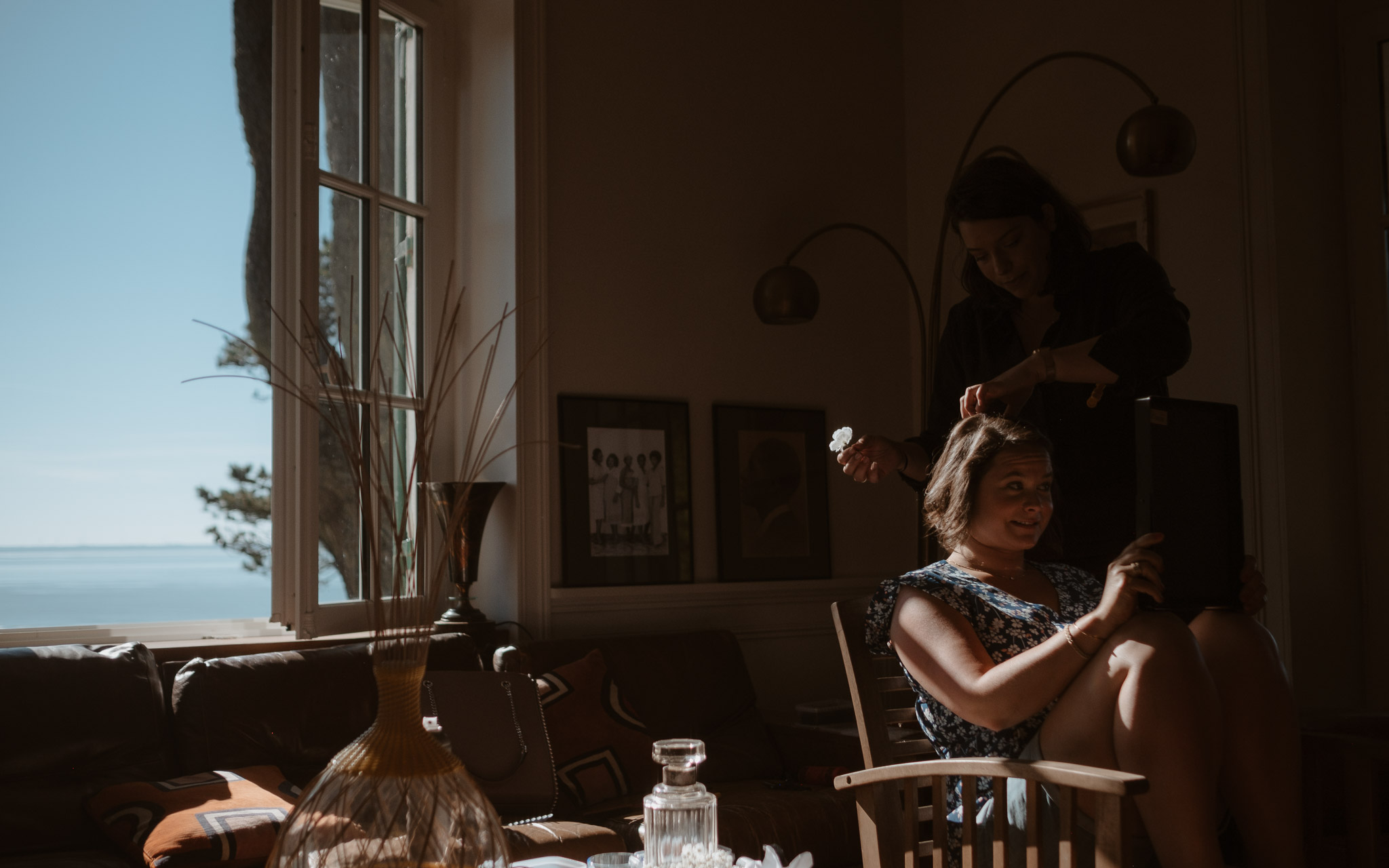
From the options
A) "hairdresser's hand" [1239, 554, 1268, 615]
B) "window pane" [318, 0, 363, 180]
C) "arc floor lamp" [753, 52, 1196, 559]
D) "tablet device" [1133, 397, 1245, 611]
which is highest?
"window pane" [318, 0, 363, 180]

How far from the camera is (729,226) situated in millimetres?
3885

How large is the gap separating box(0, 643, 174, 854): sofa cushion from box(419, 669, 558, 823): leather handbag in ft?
1.86

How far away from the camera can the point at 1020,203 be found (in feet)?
6.86

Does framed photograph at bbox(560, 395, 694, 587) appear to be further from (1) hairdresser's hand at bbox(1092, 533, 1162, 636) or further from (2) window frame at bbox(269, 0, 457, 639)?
(1) hairdresser's hand at bbox(1092, 533, 1162, 636)

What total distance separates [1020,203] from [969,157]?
2.26 m

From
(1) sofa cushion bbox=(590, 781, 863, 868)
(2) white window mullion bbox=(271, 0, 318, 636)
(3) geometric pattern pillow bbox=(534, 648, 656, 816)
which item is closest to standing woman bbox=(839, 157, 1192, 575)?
(1) sofa cushion bbox=(590, 781, 863, 868)

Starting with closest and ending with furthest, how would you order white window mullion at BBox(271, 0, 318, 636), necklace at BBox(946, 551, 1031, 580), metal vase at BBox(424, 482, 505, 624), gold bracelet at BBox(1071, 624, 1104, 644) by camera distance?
gold bracelet at BBox(1071, 624, 1104, 644) → necklace at BBox(946, 551, 1031, 580) → white window mullion at BBox(271, 0, 318, 636) → metal vase at BBox(424, 482, 505, 624)

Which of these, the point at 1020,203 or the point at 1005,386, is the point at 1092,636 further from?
the point at 1020,203

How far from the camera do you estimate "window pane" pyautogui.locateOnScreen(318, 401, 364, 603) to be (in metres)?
3.06

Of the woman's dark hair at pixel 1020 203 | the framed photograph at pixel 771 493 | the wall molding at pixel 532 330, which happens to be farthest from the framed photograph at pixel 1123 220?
the wall molding at pixel 532 330

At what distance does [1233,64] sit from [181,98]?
303 centimetres

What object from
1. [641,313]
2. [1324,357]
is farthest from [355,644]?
[1324,357]

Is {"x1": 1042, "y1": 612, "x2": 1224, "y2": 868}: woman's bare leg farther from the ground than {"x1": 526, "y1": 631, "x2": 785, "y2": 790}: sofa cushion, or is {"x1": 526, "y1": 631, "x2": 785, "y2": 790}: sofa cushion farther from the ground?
{"x1": 1042, "y1": 612, "x2": 1224, "y2": 868}: woman's bare leg

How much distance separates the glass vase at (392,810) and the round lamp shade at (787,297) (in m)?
2.57
